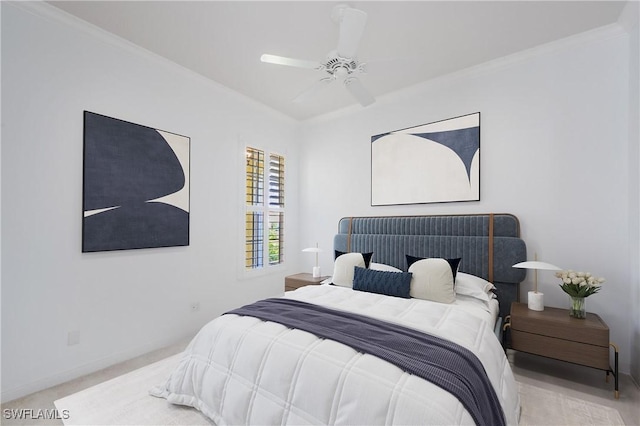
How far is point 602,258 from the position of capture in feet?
8.14

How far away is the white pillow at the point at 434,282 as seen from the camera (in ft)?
7.97

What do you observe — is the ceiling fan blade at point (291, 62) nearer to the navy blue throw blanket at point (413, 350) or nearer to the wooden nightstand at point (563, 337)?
the navy blue throw blanket at point (413, 350)

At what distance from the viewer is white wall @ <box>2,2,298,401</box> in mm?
2072

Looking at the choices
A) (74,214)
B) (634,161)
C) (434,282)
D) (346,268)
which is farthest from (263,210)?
(634,161)

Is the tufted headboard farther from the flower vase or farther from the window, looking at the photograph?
the window

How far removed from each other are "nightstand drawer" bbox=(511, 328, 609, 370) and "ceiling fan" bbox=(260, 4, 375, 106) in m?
2.44

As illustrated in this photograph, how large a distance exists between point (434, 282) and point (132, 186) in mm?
2877

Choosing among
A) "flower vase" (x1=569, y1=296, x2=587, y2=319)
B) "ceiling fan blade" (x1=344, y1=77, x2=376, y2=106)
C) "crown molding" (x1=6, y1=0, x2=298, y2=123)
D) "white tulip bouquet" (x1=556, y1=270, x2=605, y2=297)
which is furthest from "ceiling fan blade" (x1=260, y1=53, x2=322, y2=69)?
A: "flower vase" (x1=569, y1=296, x2=587, y2=319)

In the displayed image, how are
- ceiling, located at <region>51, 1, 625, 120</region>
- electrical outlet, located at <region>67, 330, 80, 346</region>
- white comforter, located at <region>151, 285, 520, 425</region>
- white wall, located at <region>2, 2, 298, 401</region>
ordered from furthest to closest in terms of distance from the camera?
electrical outlet, located at <region>67, 330, 80, 346</region>, ceiling, located at <region>51, 1, 625, 120</region>, white wall, located at <region>2, 2, 298, 401</region>, white comforter, located at <region>151, 285, 520, 425</region>

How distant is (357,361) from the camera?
4.71ft

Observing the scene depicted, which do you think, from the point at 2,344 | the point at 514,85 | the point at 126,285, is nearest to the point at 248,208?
the point at 126,285

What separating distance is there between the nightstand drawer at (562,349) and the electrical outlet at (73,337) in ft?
11.8

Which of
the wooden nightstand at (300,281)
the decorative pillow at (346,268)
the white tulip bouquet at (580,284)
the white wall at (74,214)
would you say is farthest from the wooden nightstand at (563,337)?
the white wall at (74,214)

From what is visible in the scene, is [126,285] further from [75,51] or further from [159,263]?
[75,51]
